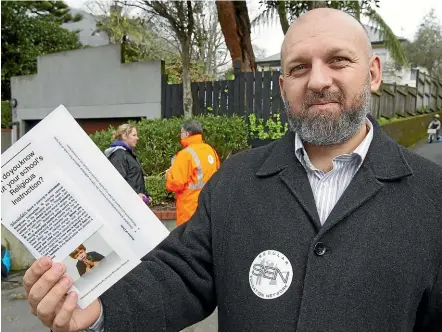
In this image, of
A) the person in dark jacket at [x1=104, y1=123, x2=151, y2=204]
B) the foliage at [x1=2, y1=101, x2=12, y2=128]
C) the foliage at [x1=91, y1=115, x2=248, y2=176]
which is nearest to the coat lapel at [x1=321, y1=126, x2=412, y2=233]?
the person in dark jacket at [x1=104, y1=123, x2=151, y2=204]

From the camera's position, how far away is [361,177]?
4.96ft

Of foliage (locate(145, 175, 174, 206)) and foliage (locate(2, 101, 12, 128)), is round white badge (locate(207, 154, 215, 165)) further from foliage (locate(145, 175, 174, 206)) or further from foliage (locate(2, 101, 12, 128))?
foliage (locate(2, 101, 12, 128))

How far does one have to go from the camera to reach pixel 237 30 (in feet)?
35.2

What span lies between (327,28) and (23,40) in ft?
71.3

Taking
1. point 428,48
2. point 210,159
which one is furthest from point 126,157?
point 428,48

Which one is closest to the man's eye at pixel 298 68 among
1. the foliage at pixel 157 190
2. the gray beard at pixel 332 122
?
the gray beard at pixel 332 122

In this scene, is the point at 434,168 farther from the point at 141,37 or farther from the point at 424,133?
the point at 424,133

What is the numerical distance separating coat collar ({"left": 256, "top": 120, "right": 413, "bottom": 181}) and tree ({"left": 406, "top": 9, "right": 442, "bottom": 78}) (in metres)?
31.1

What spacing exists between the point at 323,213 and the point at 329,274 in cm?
22

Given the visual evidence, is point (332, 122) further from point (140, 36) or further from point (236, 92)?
point (140, 36)

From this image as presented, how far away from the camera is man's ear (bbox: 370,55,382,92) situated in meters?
1.74

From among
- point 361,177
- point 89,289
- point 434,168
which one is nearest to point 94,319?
point 89,289

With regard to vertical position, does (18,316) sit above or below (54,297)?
below

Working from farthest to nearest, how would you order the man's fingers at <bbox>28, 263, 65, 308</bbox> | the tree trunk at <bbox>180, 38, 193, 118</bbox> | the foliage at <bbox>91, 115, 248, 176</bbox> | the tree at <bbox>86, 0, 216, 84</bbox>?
the tree at <bbox>86, 0, 216, 84</bbox> < the tree trunk at <bbox>180, 38, 193, 118</bbox> < the foliage at <bbox>91, 115, 248, 176</bbox> < the man's fingers at <bbox>28, 263, 65, 308</bbox>
